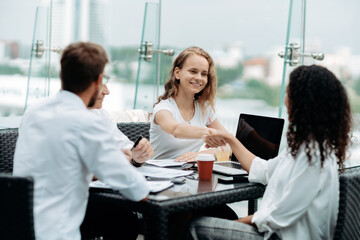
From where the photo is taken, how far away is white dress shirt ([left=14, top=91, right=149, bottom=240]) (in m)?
1.56

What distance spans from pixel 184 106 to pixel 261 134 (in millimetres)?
624

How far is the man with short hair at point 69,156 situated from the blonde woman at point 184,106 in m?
1.02

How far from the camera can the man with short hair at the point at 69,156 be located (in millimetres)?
1560

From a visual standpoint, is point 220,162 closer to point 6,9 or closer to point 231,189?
point 231,189

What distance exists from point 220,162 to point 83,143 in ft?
3.65

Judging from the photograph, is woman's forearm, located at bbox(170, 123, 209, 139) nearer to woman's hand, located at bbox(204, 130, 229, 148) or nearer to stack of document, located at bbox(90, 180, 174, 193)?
woman's hand, located at bbox(204, 130, 229, 148)

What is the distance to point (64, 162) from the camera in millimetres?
1565

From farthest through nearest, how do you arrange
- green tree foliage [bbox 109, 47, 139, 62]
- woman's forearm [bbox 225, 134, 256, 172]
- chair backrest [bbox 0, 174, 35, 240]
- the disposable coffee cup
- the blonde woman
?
green tree foliage [bbox 109, 47, 139, 62] < the blonde woman < woman's forearm [bbox 225, 134, 256, 172] < the disposable coffee cup < chair backrest [bbox 0, 174, 35, 240]

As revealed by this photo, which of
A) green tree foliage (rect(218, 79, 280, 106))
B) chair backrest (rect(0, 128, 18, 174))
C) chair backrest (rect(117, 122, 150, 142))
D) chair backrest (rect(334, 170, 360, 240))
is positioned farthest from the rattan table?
green tree foliage (rect(218, 79, 280, 106))

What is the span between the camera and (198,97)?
3.04 m

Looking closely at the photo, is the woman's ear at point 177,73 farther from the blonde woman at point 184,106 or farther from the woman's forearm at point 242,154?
the woman's forearm at point 242,154

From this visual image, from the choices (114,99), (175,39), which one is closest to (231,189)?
(114,99)

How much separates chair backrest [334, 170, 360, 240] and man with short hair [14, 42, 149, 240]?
661 mm

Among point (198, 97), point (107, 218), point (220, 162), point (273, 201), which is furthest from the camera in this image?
point (198, 97)
